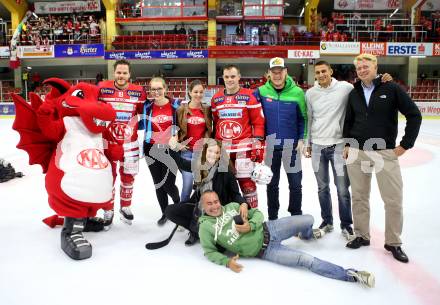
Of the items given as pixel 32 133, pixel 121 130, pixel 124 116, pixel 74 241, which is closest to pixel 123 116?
pixel 124 116

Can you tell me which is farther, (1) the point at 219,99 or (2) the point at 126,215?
A: (2) the point at 126,215

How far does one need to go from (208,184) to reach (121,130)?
106cm

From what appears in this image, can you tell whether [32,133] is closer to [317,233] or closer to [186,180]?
[186,180]

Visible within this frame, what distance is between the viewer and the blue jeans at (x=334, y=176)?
3039 millimetres

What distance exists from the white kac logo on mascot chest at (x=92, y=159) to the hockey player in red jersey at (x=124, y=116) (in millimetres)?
301

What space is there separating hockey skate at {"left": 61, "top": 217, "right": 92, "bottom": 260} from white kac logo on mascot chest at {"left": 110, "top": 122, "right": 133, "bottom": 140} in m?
0.83

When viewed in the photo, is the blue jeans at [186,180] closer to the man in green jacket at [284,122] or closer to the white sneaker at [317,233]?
the man in green jacket at [284,122]

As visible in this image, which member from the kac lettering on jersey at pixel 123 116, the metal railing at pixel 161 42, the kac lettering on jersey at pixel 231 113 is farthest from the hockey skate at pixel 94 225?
the metal railing at pixel 161 42

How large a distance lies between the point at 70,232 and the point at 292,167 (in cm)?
190

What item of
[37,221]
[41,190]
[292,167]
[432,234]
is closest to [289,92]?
[292,167]

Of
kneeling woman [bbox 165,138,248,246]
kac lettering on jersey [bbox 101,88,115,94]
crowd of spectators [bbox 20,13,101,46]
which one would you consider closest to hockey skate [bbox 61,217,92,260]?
kneeling woman [bbox 165,138,248,246]

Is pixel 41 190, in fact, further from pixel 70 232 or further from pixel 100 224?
pixel 70 232

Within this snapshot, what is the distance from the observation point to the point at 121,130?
338cm

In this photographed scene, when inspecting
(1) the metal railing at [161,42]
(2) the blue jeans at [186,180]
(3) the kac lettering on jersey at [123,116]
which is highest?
(1) the metal railing at [161,42]
